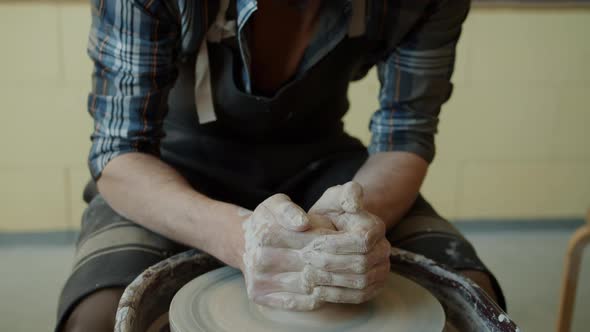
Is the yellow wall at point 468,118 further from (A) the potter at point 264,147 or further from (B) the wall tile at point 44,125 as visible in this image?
(A) the potter at point 264,147

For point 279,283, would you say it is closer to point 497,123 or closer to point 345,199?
point 345,199

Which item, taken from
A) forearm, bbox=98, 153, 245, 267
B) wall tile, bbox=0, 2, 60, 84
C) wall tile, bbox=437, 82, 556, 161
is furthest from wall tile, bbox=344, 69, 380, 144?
forearm, bbox=98, 153, 245, 267

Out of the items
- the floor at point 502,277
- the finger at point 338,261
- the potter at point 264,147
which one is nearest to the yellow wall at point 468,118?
the floor at point 502,277

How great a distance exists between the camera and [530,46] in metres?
2.85

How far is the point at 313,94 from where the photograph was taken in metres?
1.31

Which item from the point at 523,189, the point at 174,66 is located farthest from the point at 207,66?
the point at 523,189

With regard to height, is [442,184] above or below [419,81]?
below

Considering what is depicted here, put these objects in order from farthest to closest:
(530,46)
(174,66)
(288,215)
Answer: (530,46) < (174,66) < (288,215)

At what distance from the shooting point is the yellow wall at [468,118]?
2.55 metres

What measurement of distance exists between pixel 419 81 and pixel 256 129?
0.36 meters

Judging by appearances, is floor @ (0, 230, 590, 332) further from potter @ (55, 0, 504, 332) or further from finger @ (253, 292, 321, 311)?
finger @ (253, 292, 321, 311)

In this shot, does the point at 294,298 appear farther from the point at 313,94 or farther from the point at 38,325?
the point at 38,325

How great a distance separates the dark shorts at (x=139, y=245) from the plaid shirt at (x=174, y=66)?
0.36 feet

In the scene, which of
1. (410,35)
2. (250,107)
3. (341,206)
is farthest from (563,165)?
(341,206)
